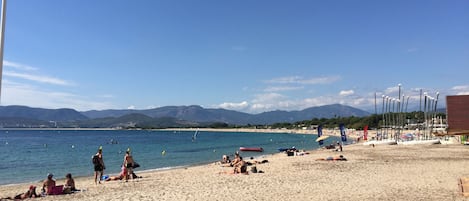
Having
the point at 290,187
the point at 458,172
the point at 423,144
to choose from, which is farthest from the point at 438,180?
the point at 423,144

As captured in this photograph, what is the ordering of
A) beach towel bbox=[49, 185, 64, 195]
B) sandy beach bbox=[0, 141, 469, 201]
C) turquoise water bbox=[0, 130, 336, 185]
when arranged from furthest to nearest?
1. turquoise water bbox=[0, 130, 336, 185]
2. beach towel bbox=[49, 185, 64, 195]
3. sandy beach bbox=[0, 141, 469, 201]

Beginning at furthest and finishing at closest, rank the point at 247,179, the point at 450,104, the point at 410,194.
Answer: the point at 247,179 → the point at 410,194 → the point at 450,104

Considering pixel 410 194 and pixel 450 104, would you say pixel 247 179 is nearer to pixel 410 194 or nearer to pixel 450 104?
pixel 410 194

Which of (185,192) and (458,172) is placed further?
(458,172)

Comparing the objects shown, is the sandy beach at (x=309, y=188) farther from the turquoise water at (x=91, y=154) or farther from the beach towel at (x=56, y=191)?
the turquoise water at (x=91, y=154)

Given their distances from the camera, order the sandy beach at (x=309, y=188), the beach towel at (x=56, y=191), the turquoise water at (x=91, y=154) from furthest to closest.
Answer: the turquoise water at (x=91, y=154)
the beach towel at (x=56, y=191)
the sandy beach at (x=309, y=188)

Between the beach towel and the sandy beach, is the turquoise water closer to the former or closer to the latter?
the beach towel

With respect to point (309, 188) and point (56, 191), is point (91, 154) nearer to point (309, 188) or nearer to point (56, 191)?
point (56, 191)

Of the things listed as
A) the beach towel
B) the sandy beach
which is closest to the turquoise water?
the beach towel

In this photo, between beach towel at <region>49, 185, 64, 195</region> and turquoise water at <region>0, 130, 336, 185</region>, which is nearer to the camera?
beach towel at <region>49, 185, 64, 195</region>

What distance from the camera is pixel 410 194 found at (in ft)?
40.5

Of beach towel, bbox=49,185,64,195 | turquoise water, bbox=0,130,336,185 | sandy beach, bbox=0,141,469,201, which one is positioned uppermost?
sandy beach, bbox=0,141,469,201

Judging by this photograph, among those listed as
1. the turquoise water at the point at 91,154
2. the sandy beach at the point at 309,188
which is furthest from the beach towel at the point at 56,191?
the turquoise water at the point at 91,154

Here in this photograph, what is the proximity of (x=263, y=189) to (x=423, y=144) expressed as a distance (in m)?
36.3
